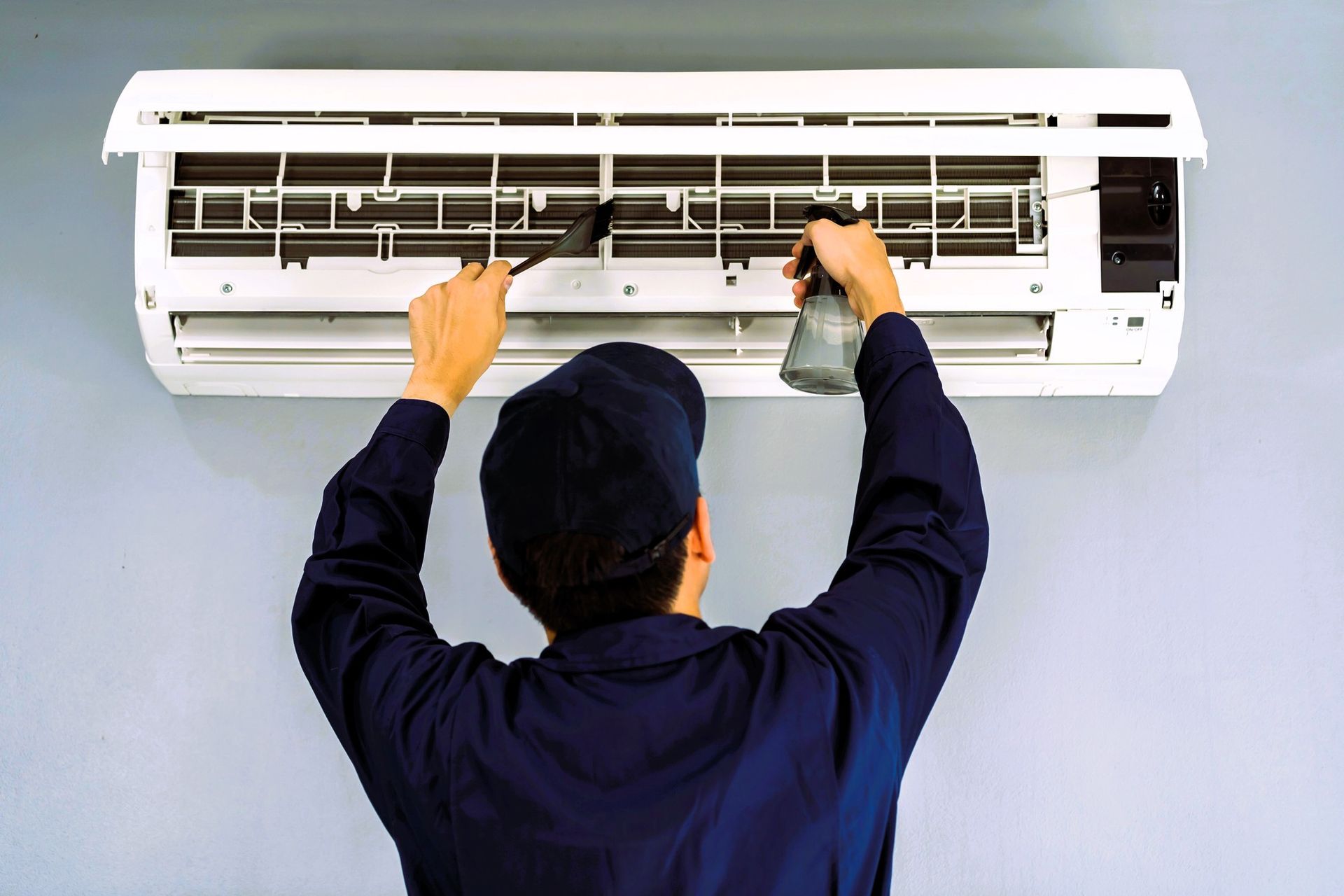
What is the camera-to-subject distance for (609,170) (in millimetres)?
1293

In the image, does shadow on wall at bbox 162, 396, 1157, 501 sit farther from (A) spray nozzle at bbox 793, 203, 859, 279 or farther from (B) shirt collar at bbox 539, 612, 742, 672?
(B) shirt collar at bbox 539, 612, 742, 672

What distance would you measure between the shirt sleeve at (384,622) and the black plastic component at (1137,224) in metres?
0.88

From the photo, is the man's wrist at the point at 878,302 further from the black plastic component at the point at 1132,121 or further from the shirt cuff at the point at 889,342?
the black plastic component at the point at 1132,121

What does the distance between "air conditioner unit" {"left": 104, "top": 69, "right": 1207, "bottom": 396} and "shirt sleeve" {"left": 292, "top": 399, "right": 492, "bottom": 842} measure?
44 centimetres

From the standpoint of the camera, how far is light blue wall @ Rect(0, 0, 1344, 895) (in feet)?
4.59

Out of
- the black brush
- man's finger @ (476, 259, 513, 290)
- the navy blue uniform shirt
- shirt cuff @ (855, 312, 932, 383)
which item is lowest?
the navy blue uniform shirt

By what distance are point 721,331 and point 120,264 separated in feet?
2.97

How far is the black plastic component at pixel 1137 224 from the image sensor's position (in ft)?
4.23

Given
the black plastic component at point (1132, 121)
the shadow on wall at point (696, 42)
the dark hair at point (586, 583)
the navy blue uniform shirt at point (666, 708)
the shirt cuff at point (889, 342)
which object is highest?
the shadow on wall at point (696, 42)

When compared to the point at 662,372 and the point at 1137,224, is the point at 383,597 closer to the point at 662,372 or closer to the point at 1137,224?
the point at 662,372

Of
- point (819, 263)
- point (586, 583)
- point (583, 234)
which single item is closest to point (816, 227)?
point (819, 263)

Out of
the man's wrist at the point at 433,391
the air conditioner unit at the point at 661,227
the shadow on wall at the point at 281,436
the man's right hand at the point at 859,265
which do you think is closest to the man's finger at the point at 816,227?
the man's right hand at the point at 859,265

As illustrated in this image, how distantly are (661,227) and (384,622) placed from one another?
2.22 feet

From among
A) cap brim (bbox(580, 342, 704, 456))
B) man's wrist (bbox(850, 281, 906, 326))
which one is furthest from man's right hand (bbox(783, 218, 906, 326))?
cap brim (bbox(580, 342, 704, 456))
